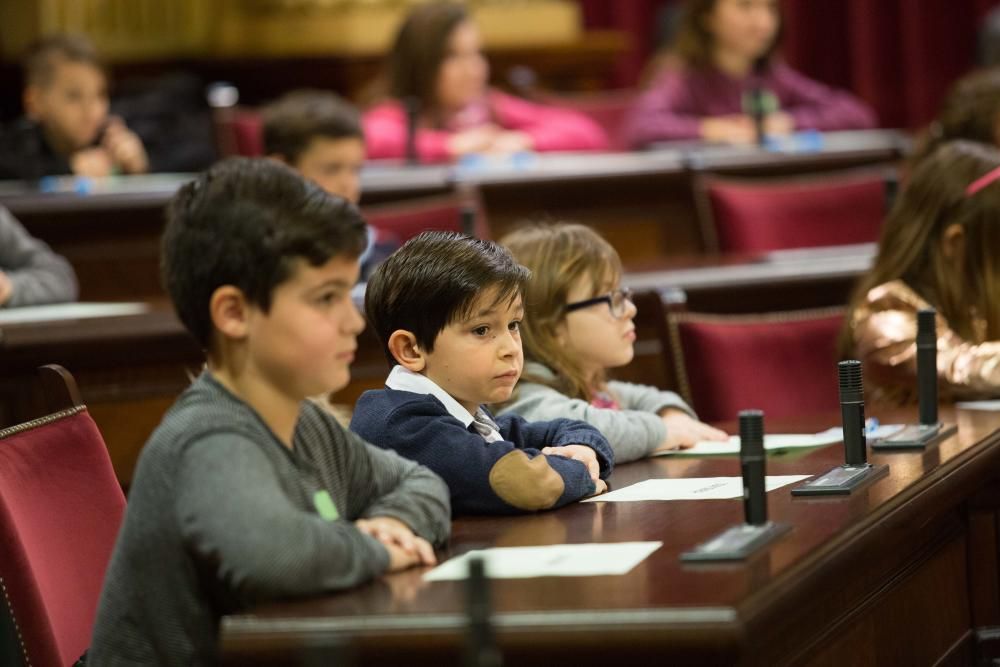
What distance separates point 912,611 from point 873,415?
63cm

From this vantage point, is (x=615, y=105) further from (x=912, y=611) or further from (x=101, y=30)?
(x=912, y=611)

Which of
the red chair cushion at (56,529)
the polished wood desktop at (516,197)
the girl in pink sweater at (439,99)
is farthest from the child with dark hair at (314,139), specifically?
the red chair cushion at (56,529)

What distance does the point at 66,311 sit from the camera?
3.76 meters

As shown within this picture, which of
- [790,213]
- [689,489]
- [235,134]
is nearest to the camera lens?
[689,489]

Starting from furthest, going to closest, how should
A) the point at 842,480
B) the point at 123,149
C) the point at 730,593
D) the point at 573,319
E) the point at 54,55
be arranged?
1. the point at 123,149
2. the point at 54,55
3. the point at 573,319
4. the point at 842,480
5. the point at 730,593

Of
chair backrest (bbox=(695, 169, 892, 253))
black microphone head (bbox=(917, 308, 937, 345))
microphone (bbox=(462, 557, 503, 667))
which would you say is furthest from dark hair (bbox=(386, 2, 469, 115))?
microphone (bbox=(462, 557, 503, 667))

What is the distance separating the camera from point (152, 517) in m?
1.73

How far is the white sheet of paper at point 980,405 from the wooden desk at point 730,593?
23 cm

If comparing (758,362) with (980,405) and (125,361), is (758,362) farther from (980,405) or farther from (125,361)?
(125,361)

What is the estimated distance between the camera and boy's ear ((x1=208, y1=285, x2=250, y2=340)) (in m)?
1.75

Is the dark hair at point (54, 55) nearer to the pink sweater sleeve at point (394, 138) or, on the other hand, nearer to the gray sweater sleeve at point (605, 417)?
the pink sweater sleeve at point (394, 138)

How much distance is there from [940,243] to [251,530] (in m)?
2.02

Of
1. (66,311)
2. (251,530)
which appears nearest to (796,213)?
(66,311)

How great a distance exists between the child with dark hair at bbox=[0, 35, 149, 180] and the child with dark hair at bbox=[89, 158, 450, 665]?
4618 mm
